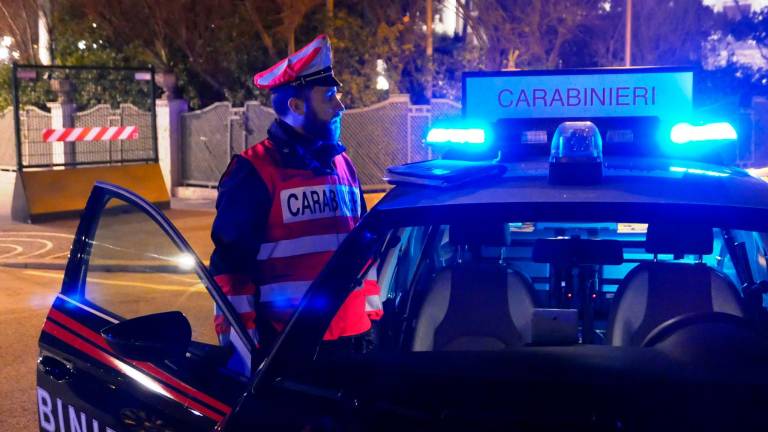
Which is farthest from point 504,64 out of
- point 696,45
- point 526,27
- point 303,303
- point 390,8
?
point 303,303

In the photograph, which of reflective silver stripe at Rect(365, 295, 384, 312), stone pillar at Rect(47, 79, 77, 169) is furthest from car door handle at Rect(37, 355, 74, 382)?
stone pillar at Rect(47, 79, 77, 169)

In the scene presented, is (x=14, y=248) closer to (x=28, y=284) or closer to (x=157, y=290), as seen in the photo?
(x=28, y=284)

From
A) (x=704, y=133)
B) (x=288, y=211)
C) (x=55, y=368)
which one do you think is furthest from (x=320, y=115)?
(x=704, y=133)

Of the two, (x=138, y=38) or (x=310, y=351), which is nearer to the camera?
(x=310, y=351)

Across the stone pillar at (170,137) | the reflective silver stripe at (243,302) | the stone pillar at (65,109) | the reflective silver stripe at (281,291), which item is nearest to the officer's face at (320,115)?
the reflective silver stripe at (281,291)

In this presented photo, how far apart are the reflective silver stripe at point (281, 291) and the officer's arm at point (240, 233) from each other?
0.05m

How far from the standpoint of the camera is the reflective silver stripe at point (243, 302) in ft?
10.8

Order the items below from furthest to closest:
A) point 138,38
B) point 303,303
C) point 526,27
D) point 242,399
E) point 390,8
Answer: point 526,27 → point 390,8 → point 138,38 → point 303,303 → point 242,399

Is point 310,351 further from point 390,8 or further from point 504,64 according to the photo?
point 504,64

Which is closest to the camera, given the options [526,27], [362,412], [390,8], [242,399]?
[362,412]

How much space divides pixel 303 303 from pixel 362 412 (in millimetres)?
389

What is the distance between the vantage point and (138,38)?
22.2 meters

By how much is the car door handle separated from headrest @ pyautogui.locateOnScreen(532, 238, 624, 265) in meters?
1.37

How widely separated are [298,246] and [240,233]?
25 cm
